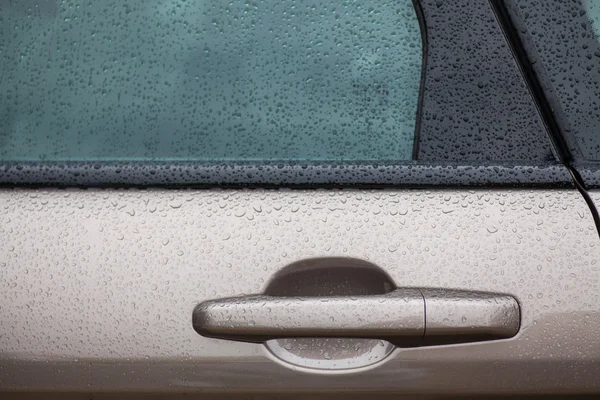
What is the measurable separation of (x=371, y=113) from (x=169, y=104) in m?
0.33

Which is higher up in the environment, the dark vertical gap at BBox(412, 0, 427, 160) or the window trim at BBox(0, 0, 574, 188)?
the dark vertical gap at BBox(412, 0, 427, 160)

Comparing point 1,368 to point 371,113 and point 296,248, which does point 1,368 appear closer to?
point 296,248

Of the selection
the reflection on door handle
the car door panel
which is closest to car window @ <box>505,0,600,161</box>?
the car door panel

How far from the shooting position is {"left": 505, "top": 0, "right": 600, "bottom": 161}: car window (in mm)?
1104

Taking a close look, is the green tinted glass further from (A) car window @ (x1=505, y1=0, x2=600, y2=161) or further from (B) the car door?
(B) the car door

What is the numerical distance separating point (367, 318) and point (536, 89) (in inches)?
19.1

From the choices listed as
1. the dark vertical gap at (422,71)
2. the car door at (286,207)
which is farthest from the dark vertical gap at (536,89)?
the dark vertical gap at (422,71)

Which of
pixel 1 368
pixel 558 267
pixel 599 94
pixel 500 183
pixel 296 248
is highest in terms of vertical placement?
pixel 599 94

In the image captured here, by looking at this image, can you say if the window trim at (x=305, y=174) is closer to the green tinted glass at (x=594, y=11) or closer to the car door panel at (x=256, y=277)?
the car door panel at (x=256, y=277)

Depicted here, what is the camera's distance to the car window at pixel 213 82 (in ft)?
3.56

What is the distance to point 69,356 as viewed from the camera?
974 mm

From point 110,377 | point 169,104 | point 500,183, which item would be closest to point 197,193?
point 169,104

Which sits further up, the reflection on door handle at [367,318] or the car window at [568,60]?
the car window at [568,60]

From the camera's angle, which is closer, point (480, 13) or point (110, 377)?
point (110, 377)
